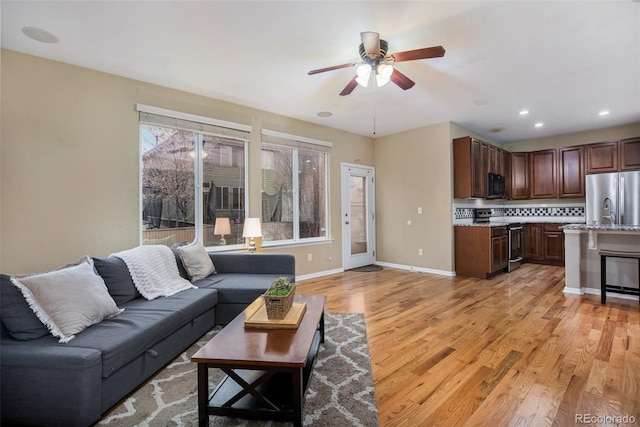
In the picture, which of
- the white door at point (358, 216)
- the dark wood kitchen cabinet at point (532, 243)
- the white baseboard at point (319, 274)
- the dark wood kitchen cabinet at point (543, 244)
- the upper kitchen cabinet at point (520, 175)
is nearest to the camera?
the white baseboard at point (319, 274)

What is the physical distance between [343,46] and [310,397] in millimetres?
2899

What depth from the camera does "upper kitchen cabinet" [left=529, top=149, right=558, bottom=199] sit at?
20.4ft

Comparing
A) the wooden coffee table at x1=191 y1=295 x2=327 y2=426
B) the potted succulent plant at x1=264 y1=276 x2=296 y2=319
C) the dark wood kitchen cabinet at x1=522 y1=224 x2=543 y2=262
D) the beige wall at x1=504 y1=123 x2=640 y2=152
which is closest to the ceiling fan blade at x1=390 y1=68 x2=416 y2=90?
the potted succulent plant at x1=264 y1=276 x2=296 y2=319

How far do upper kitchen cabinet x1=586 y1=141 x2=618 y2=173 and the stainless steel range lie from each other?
1.68 m

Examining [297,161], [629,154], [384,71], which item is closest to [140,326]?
[384,71]

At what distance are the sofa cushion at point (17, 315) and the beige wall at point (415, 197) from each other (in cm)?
528

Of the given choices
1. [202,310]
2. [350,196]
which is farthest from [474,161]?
[202,310]

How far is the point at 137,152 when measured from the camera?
3.49 m

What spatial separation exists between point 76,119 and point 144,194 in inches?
39.4

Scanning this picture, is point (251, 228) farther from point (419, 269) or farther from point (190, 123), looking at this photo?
point (419, 269)

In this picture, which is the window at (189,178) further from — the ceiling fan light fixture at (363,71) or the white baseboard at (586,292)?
the white baseboard at (586,292)

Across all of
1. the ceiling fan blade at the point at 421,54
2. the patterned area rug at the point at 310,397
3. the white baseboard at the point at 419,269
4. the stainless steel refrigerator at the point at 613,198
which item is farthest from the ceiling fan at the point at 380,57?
the stainless steel refrigerator at the point at 613,198

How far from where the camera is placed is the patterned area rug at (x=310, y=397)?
164 cm

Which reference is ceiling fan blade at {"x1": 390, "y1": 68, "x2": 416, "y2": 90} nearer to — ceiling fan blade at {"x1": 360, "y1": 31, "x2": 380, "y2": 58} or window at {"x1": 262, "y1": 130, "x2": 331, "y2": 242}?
ceiling fan blade at {"x1": 360, "y1": 31, "x2": 380, "y2": 58}
